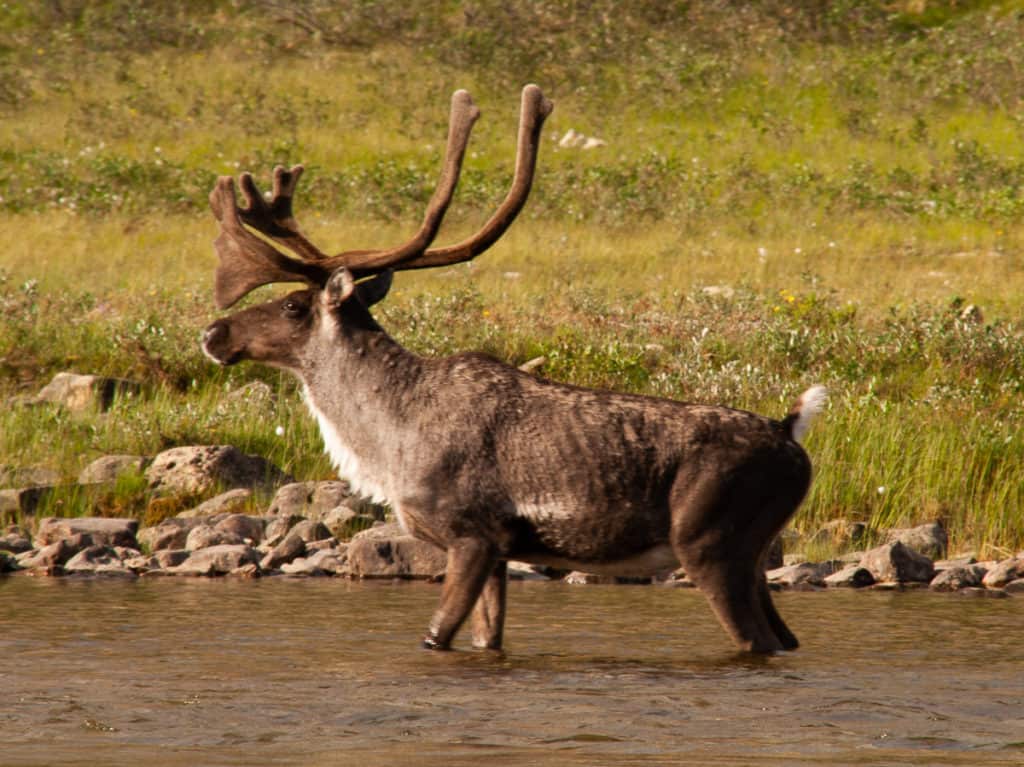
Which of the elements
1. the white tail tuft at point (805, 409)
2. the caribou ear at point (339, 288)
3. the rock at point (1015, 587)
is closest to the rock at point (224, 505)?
the caribou ear at point (339, 288)

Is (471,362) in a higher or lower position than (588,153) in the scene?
lower

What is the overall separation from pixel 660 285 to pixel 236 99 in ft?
53.2

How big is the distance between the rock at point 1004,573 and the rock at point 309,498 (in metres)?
4.34

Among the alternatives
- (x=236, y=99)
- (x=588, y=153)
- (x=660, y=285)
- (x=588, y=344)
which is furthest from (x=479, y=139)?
(x=588, y=344)

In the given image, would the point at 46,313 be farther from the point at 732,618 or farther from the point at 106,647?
the point at 732,618

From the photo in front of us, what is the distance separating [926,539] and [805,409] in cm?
365

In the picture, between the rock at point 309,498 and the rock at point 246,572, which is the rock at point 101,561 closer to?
the rock at point 246,572

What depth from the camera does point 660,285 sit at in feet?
71.1

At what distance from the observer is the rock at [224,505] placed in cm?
1248

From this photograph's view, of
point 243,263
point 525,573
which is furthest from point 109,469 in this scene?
point 243,263

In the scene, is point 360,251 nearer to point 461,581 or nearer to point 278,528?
point 461,581

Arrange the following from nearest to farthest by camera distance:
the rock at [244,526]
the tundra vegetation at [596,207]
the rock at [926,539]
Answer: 1. the rock at [926,539]
2. the rock at [244,526]
3. the tundra vegetation at [596,207]

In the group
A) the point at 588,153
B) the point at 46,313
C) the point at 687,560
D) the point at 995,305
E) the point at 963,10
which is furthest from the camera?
the point at 963,10

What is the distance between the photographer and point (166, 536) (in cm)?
1185
